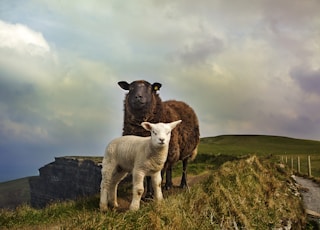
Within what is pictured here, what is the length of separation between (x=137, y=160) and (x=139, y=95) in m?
2.71

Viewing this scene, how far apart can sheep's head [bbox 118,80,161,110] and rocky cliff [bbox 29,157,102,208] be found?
29.1 metres

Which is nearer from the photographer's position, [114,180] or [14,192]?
[114,180]

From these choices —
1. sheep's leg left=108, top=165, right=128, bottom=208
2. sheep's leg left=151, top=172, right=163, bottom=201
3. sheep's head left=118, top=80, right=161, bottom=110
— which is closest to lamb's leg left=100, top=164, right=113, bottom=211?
sheep's leg left=108, top=165, right=128, bottom=208

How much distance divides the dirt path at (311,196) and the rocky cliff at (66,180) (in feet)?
78.1

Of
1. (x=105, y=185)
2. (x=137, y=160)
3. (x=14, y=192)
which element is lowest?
(x=14, y=192)

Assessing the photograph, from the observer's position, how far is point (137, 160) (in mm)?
8898

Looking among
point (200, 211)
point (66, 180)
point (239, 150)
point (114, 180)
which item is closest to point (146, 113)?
point (114, 180)

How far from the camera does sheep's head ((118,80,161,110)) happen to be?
10992mm

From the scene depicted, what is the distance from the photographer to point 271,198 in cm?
1444

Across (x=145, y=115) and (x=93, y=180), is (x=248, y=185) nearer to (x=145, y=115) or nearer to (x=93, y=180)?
(x=145, y=115)

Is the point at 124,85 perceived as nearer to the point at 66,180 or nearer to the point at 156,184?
the point at 156,184

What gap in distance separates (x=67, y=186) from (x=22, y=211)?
1790 inches

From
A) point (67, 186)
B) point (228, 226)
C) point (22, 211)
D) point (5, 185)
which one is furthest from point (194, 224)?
point (5, 185)

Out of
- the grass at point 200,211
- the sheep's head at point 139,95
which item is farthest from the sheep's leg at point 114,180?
the sheep's head at point 139,95
